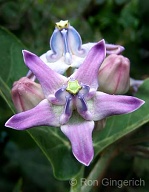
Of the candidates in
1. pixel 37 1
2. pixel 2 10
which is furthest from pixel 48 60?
pixel 37 1

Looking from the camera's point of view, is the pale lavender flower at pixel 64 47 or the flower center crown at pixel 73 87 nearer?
the flower center crown at pixel 73 87

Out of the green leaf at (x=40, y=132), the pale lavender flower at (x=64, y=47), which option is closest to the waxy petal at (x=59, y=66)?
the pale lavender flower at (x=64, y=47)

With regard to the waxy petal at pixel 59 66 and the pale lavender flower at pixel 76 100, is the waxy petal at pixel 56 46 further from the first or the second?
the pale lavender flower at pixel 76 100

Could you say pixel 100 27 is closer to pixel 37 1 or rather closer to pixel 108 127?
pixel 37 1

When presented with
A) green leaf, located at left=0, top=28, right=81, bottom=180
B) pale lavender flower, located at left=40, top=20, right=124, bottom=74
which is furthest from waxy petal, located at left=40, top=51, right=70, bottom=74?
green leaf, located at left=0, top=28, right=81, bottom=180

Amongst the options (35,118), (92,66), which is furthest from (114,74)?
(35,118)

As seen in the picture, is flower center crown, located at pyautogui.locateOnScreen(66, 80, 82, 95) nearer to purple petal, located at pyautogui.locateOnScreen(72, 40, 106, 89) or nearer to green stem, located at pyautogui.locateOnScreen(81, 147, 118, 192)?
purple petal, located at pyautogui.locateOnScreen(72, 40, 106, 89)

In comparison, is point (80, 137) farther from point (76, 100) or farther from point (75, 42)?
point (75, 42)
